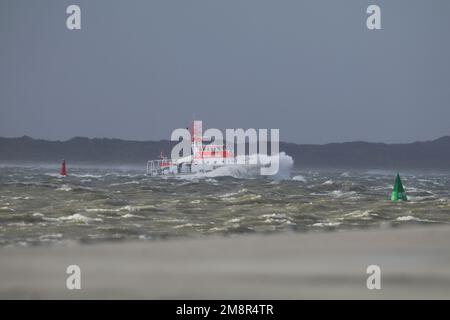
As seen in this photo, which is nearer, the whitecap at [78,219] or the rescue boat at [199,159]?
the whitecap at [78,219]

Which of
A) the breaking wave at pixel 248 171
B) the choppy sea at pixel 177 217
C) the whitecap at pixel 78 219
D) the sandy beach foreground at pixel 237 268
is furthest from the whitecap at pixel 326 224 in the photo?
the breaking wave at pixel 248 171

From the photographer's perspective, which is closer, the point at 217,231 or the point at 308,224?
the point at 217,231

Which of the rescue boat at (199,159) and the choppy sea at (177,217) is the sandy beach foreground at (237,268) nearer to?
the choppy sea at (177,217)

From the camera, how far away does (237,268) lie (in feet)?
49.8

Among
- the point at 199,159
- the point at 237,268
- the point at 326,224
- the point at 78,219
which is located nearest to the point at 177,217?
the point at 78,219

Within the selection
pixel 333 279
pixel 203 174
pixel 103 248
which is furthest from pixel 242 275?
pixel 203 174

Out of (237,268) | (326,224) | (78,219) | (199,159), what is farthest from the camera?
(199,159)

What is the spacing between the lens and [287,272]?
14.7 m

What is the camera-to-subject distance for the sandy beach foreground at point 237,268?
1285cm

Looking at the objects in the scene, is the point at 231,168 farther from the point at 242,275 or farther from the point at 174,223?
the point at 242,275

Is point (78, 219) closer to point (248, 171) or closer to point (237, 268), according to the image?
point (237, 268)

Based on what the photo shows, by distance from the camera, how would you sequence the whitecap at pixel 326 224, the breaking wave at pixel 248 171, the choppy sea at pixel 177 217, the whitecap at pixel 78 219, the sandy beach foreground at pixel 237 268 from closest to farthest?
1. the sandy beach foreground at pixel 237 268
2. the choppy sea at pixel 177 217
3. the whitecap at pixel 326 224
4. the whitecap at pixel 78 219
5. the breaking wave at pixel 248 171
